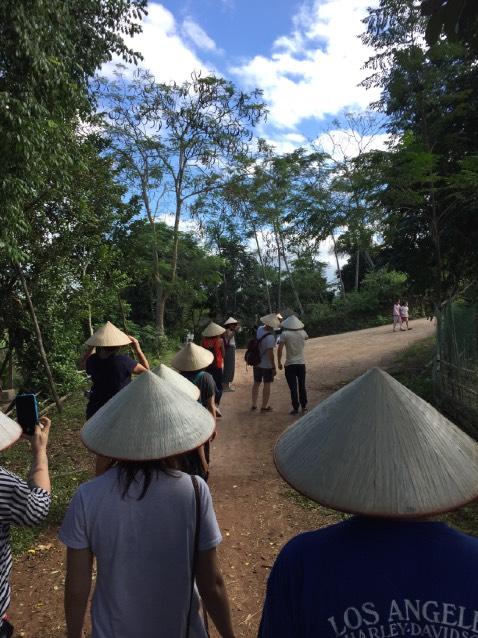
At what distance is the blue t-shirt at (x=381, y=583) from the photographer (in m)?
1.04

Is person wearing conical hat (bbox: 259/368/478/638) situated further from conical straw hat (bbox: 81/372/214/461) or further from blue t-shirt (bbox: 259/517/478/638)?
conical straw hat (bbox: 81/372/214/461)

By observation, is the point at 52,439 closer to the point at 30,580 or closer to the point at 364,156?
the point at 30,580

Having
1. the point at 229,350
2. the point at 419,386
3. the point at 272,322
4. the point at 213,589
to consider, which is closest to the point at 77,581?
the point at 213,589

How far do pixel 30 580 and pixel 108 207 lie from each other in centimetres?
879

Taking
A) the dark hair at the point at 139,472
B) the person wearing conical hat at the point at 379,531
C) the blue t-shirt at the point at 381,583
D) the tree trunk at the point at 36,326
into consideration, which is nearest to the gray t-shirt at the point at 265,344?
the tree trunk at the point at 36,326

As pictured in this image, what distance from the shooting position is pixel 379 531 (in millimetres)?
1143

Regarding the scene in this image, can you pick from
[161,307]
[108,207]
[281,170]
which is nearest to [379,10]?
[108,207]

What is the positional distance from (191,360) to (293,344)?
3594mm

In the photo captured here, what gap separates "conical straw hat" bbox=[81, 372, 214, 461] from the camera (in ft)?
5.90

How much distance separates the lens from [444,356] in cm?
806

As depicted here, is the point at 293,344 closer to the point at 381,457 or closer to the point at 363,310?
the point at 381,457

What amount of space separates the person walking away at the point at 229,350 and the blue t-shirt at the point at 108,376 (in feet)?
16.8

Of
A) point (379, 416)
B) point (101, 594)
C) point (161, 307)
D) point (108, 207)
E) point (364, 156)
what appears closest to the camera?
point (379, 416)

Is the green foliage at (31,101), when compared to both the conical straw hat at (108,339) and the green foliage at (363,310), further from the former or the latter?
the green foliage at (363,310)
